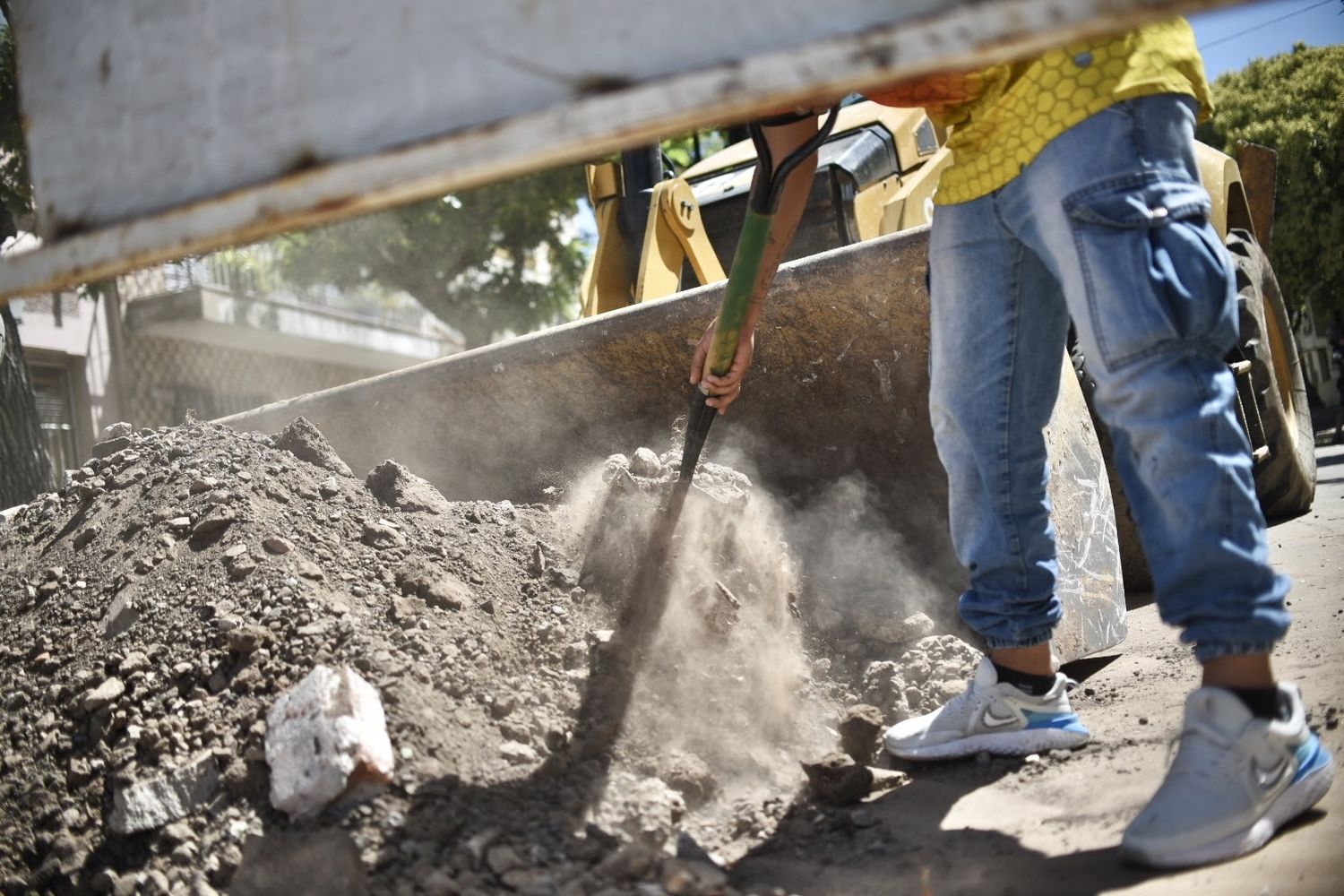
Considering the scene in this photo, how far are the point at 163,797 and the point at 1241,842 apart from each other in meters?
1.70

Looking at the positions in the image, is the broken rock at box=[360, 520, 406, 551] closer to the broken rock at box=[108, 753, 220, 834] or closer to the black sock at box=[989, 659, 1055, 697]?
the broken rock at box=[108, 753, 220, 834]

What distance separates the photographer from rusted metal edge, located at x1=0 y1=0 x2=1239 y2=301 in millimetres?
987

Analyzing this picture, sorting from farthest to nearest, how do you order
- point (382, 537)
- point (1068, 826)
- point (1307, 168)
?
point (1307, 168)
point (382, 537)
point (1068, 826)

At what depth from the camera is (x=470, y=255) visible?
1491cm

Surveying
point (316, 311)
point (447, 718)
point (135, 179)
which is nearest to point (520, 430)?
point (447, 718)

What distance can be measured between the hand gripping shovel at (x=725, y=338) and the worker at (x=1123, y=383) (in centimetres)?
26

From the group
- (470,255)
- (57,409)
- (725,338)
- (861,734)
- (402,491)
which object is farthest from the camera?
(470,255)

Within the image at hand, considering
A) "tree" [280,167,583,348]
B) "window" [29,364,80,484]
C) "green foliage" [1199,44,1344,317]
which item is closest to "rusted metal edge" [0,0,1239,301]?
"tree" [280,167,583,348]

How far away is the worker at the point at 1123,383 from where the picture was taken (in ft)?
4.76

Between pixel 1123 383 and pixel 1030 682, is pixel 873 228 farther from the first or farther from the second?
pixel 1123 383

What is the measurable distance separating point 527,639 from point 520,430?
1.18 meters

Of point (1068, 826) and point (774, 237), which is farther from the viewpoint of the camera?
point (774, 237)

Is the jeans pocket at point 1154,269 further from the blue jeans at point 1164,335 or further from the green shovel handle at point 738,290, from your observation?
the green shovel handle at point 738,290

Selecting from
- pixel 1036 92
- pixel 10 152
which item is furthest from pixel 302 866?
pixel 10 152
